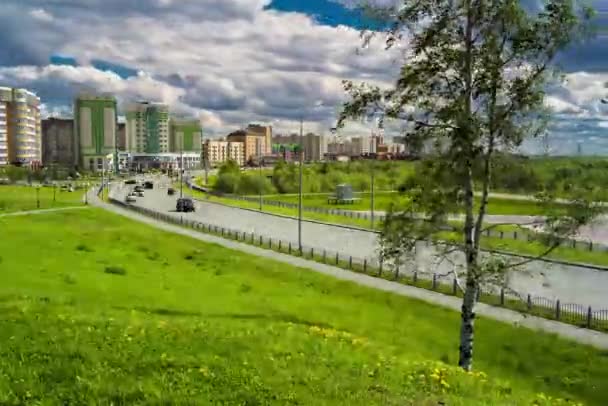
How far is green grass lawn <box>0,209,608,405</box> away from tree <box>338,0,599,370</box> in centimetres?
367

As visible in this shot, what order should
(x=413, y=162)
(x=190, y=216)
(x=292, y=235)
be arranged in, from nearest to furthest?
(x=413, y=162) → (x=292, y=235) → (x=190, y=216)

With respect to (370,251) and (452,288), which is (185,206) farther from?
(452,288)

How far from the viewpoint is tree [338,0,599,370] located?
17188mm

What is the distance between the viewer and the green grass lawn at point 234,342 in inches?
389

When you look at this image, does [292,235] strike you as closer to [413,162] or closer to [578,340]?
[578,340]

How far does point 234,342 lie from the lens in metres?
13.5

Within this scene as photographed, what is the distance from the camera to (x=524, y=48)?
1770cm

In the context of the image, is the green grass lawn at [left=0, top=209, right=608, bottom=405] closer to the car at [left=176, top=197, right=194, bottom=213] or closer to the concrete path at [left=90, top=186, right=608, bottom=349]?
the concrete path at [left=90, top=186, right=608, bottom=349]

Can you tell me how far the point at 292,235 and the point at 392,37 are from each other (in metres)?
43.9

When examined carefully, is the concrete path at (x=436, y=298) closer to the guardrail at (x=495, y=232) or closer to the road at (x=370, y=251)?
the road at (x=370, y=251)

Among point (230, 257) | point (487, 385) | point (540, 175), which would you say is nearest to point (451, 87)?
point (540, 175)

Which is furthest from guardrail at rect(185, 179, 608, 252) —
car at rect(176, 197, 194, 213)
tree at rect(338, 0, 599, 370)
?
car at rect(176, 197, 194, 213)

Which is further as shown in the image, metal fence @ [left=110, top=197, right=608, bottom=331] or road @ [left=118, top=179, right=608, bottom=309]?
road @ [left=118, top=179, right=608, bottom=309]

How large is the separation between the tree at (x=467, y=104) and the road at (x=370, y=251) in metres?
1.33
